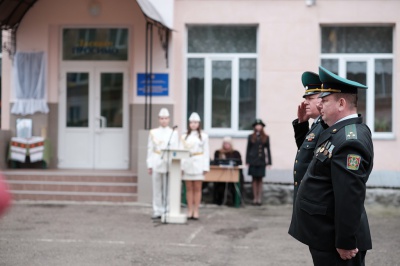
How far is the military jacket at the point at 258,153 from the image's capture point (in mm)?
14344

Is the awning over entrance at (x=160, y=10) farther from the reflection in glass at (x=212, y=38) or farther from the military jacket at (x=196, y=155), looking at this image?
the military jacket at (x=196, y=155)

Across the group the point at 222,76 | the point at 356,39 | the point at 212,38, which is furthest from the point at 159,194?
the point at 356,39

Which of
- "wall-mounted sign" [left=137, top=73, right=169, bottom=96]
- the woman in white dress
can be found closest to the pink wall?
"wall-mounted sign" [left=137, top=73, right=169, bottom=96]

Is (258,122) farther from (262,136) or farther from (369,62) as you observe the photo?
(369,62)

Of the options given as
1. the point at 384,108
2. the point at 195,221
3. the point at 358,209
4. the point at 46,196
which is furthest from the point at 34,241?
the point at 384,108

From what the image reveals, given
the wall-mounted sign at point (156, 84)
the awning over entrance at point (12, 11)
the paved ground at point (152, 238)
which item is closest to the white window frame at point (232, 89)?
the wall-mounted sign at point (156, 84)

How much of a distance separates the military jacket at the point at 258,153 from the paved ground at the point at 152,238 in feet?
3.28

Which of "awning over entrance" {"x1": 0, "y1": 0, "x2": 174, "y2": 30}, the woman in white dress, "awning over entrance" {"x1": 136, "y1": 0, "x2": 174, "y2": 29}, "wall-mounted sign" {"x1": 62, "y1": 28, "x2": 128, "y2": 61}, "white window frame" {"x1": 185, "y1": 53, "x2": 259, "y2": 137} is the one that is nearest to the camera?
the woman in white dress

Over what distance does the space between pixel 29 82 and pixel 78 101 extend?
1186 mm

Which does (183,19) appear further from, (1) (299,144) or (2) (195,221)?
(1) (299,144)

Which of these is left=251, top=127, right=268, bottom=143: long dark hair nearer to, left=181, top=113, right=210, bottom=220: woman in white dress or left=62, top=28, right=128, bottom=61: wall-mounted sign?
left=181, top=113, right=210, bottom=220: woman in white dress

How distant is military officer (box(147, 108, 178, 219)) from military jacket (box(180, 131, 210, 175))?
247 mm

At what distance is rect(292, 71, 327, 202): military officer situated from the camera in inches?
199

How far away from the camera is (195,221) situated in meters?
12.2
